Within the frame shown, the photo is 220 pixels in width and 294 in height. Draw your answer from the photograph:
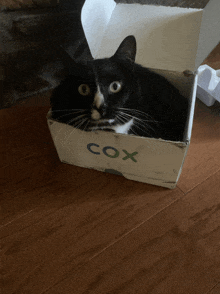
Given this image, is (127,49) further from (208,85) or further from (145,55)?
(208,85)

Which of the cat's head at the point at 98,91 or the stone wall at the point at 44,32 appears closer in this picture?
the cat's head at the point at 98,91

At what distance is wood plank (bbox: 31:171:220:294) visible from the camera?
1.85 ft

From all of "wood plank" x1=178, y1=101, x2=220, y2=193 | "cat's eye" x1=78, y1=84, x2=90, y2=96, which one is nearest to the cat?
"cat's eye" x1=78, y1=84, x2=90, y2=96

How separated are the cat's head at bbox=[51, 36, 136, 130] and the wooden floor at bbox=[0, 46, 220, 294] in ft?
0.80

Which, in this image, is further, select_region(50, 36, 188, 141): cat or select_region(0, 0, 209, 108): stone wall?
select_region(0, 0, 209, 108): stone wall

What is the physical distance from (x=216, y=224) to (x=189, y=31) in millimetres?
630

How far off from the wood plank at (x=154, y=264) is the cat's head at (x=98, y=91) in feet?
1.13

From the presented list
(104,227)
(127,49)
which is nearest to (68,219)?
(104,227)

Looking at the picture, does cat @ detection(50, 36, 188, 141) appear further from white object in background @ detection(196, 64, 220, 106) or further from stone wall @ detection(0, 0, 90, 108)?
white object in background @ detection(196, 64, 220, 106)

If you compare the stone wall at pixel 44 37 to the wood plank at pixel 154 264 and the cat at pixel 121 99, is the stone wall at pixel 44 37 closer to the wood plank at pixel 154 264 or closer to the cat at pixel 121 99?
the cat at pixel 121 99

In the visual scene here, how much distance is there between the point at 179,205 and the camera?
2.29 feet

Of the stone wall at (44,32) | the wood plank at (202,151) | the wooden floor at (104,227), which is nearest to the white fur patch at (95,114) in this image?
the stone wall at (44,32)

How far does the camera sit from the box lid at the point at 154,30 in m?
0.72

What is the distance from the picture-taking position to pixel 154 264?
1.95 ft
